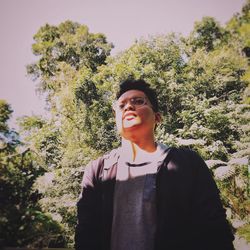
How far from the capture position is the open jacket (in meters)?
1.74

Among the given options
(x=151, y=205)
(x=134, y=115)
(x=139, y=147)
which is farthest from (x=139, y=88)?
(x=151, y=205)

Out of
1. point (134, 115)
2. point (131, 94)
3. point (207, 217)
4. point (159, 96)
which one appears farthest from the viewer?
point (159, 96)

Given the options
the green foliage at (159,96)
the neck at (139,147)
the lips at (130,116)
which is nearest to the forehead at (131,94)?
the lips at (130,116)

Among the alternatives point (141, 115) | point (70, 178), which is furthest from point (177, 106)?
point (141, 115)

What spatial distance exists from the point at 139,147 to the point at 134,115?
30 cm

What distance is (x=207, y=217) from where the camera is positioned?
69.4 inches

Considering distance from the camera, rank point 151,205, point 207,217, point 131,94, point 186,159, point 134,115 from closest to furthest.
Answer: point 207,217 → point 151,205 → point 186,159 → point 134,115 → point 131,94

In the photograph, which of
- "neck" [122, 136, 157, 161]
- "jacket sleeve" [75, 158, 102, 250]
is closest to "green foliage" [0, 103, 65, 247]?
"jacket sleeve" [75, 158, 102, 250]

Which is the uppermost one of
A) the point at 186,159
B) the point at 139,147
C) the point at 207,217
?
the point at 139,147

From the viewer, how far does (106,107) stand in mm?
8438

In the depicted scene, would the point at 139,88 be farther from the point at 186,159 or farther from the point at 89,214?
the point at 89,214

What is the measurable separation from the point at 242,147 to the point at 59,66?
7.52 m

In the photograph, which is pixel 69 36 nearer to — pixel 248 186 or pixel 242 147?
A: pixel 242 147

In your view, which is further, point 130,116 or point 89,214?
point 130,116
